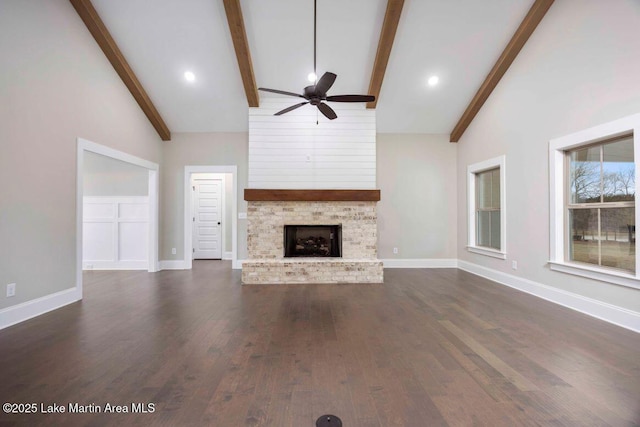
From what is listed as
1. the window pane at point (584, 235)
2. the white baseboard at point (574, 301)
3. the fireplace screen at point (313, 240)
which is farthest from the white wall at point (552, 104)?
the fireplace screen at point (313, 240)

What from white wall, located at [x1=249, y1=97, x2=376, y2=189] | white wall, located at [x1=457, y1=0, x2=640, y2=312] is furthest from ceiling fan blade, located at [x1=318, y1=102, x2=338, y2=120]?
white wall, located at [x1=457, y1=0, x2=640, y2=312]

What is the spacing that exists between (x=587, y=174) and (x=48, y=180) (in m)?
6.33

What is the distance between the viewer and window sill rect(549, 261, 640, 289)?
115 inches

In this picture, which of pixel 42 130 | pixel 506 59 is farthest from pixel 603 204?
pixel 42 130

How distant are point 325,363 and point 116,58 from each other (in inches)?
200

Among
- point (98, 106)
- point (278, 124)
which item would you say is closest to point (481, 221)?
point (278, 124)

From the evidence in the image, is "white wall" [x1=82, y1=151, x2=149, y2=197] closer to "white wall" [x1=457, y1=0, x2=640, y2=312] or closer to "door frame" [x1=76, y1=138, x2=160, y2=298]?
"door frame" [x1=76, y1=138, x2=160, y2=298]

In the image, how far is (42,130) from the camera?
135 inches

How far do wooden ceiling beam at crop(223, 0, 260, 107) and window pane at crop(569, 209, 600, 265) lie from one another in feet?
15.8

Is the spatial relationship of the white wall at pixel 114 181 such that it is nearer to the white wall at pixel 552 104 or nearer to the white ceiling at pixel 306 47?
the white ceiling at pixel 306 47

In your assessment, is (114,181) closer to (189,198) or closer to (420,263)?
(189,198)

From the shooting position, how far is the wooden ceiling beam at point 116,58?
3910 millimetres

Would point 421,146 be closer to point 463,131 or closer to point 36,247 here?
point 463,131

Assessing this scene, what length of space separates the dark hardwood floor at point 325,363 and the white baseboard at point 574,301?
0.16 m
